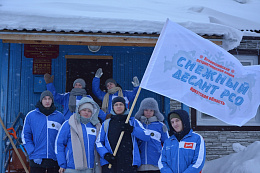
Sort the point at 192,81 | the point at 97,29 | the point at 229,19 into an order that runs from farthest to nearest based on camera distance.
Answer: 1. the point at 229,19
2. the point at 97,29
3. the point at 192,81

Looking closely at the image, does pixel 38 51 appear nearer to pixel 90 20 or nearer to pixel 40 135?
pixel 90 20

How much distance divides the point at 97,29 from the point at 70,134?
2.28m

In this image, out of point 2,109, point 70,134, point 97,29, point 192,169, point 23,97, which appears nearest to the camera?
point 192,169

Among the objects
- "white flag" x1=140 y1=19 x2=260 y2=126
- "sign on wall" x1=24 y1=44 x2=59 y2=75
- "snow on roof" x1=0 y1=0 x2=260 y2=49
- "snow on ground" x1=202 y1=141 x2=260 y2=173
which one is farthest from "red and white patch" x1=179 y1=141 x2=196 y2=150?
"sign on wall" x1=24 y1=44 x2=59 y2=75

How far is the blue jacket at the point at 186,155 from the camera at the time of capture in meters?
4.18

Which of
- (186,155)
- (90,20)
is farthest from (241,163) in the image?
(90,20)

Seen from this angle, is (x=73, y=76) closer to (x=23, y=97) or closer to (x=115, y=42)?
(x=23, y=97)

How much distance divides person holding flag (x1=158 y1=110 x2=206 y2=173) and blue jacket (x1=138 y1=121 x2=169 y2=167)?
2.39 ft

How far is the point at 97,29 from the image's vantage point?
642 centimetres

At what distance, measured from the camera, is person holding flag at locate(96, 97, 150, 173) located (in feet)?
15.6

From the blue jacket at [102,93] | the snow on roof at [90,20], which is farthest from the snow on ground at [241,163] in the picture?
the blue jacket at [102,93]

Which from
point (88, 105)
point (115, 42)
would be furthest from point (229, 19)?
point (88, 105)

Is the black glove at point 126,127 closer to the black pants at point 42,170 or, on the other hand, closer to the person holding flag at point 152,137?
the person holding flag at point 152,137

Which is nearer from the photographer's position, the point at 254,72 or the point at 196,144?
the point at 196,144
